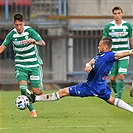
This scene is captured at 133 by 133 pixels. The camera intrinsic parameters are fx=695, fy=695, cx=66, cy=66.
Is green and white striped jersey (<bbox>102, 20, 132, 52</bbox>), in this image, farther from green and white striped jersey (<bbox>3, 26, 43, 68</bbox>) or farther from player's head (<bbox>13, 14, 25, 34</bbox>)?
player's head (<bbox>13, 14, 25, 34</bbox>)

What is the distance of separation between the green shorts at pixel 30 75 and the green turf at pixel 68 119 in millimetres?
684

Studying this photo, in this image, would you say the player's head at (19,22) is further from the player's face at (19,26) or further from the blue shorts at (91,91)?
the blue shorts at (91,91)

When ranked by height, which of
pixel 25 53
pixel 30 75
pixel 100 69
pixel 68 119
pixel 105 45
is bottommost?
pixel 68 119

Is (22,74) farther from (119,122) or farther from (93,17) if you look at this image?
(93,17)

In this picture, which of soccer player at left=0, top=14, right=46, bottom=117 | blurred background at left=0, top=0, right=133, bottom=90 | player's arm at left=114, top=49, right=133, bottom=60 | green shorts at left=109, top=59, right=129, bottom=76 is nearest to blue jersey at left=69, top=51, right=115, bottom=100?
player's arm at left=114, top=49, right=133, bottom=60

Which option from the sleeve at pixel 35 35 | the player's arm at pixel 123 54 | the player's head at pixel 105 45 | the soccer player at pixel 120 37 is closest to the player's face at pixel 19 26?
the sleeve at pixel 35 35

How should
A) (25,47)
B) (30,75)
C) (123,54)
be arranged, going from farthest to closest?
(30,75) < (25,47) < (123,54)

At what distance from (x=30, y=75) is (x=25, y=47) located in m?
0.60

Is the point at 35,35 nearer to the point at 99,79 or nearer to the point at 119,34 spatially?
the point at 99,79

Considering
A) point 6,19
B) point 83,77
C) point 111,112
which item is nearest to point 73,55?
point 83,77

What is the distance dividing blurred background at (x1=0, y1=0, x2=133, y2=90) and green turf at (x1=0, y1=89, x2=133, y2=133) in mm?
8866

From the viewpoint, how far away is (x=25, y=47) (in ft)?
46.8

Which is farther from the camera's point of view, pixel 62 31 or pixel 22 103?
pixel 62 31

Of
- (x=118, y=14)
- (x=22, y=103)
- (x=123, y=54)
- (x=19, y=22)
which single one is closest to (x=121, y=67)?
(x=118, y=14)
